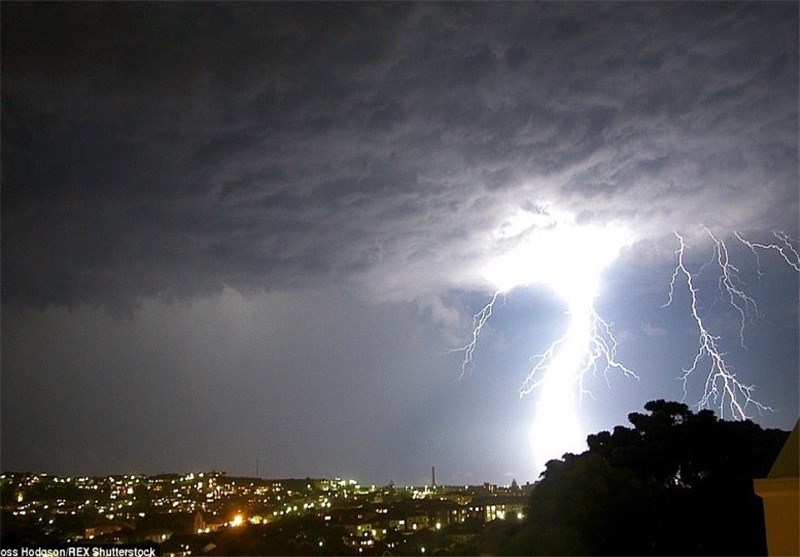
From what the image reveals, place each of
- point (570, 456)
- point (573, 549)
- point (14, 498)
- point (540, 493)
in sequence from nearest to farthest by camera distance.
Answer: point (573, 549) → point (540, 493) → point (570, 456) → point (14, 498)

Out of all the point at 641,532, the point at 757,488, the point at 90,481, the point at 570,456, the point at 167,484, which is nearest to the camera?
the point at 757,488

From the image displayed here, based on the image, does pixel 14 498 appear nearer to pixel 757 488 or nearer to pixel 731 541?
pixel 731 541

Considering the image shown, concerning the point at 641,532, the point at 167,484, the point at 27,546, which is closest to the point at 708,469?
the point at 641,532

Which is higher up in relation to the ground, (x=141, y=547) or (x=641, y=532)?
(x=141, y=547)

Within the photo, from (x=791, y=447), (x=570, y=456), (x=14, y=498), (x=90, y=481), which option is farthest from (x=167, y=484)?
(x=791, y=447)

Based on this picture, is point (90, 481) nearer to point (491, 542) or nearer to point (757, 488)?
point (491, 542)

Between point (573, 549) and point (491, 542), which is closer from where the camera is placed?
point (573, 549)
